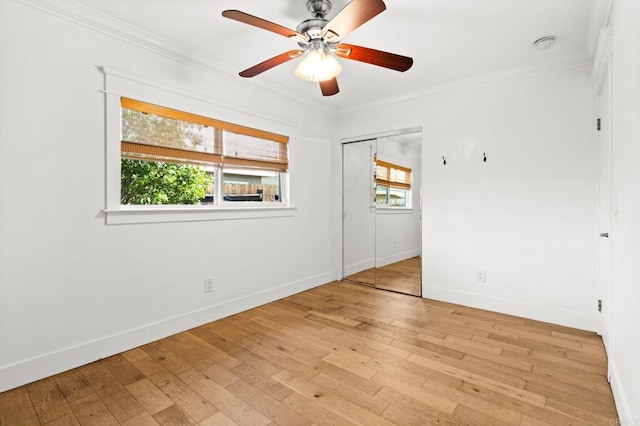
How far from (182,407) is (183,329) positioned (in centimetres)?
112

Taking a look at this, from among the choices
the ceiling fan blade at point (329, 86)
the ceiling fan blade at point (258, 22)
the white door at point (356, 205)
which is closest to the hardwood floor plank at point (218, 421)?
the ceiling fan blade at point (258, 22)

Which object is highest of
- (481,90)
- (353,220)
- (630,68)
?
(481,90)

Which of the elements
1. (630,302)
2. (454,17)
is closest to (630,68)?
(630,302)

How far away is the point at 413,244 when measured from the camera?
5.66m

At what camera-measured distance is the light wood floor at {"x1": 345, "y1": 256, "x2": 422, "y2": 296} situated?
4168 millimetres

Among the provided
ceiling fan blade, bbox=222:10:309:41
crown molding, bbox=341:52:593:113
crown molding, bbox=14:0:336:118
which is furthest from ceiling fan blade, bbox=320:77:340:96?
crown molding, bbox=341:52:593:113

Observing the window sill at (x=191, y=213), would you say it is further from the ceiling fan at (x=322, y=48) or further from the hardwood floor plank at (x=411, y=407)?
the hardwood floor plank at (x=411, y=407)

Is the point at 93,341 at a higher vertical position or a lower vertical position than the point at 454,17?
lower

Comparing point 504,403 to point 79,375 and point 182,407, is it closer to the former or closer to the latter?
point 182,407

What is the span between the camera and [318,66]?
6.86 ft

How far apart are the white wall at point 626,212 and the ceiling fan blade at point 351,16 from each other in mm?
1098

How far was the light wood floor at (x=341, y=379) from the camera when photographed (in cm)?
167

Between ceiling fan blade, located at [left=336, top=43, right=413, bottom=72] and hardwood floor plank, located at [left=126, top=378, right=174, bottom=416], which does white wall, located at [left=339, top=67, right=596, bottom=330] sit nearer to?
ceiling fan blade, located at [left=336, top=43, right=413, bottom=72]

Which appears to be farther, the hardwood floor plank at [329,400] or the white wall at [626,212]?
the hardwood floor plank at [329,400]
